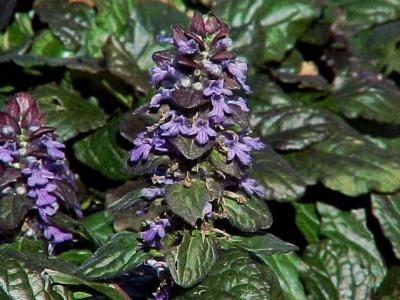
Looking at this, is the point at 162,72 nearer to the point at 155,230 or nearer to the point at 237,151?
the point at 237,151

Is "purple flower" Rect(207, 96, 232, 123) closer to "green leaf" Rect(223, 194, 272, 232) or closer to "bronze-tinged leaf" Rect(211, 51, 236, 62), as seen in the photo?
"bronze-tinged leaf" Rect(211, 51, 236, 62)

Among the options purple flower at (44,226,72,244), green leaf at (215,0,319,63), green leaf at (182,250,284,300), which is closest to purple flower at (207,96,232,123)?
green leaf at (182,250,284,300)

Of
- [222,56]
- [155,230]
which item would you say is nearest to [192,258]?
[155,230]

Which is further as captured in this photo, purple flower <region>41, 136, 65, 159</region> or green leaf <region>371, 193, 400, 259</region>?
green leaf <region>371, 193, 400, 259</region>

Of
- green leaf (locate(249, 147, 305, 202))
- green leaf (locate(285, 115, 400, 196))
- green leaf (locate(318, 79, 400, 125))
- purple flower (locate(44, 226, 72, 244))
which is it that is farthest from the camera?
green leaf (locate(318, 79, 400, 125))

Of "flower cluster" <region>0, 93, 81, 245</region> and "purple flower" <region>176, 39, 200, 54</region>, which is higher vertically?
"purple flower" <region>176, 39, 200, 54</region>

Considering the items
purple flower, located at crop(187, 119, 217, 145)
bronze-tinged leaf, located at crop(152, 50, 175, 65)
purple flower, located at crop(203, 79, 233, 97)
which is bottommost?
purple flower, located at crop(187, 119, 217, 145)

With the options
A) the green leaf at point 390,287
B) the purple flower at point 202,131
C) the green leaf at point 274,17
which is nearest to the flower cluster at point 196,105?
the purple flower at point 202,131

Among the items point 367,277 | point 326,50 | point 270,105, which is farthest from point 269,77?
point 367,277
